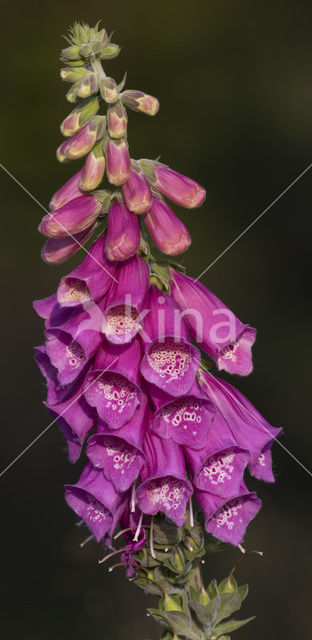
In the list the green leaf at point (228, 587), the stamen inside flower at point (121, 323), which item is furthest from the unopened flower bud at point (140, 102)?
the green leaf at point (228, 587)

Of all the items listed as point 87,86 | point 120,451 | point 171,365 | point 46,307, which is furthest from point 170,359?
point 87,86

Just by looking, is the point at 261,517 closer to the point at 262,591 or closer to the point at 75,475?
the point at 262,591

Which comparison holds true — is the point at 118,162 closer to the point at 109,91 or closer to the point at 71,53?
the point at 109,91

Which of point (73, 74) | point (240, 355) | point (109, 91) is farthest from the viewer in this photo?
point (240, 355)

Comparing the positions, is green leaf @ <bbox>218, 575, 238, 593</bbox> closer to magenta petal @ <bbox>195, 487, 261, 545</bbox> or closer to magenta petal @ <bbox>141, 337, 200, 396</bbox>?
magenta petal @ <bbox>195, 487, 261, 545</bbox>

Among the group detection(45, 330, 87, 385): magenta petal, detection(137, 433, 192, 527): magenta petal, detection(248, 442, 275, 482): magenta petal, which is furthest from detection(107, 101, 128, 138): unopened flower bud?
detection(248, 442, 275, 482): magenta petal

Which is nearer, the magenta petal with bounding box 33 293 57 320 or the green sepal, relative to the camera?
the green sepal

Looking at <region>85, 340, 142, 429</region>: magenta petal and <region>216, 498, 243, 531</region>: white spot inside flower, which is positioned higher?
<region>85, 340, 142, 429</region>: magenta petal
